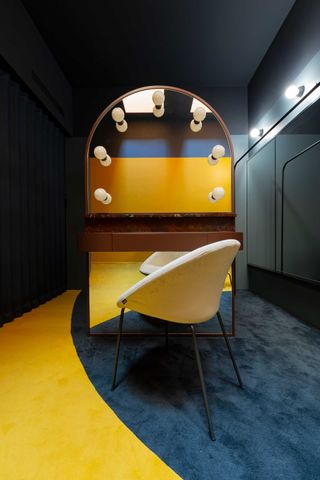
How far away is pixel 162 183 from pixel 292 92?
1.36 m

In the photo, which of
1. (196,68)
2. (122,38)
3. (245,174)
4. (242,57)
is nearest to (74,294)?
(245,174)

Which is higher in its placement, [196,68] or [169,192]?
[196,68]

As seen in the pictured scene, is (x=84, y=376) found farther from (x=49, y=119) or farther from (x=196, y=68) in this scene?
(x=196, y=68)

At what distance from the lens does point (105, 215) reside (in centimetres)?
153

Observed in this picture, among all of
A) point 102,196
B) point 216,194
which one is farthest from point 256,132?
point 102,196

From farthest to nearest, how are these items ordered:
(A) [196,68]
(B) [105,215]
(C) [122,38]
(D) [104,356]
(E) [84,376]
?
(A) [196,68] < (C) [122,38] < (B) [105,215] < (D) [104,356] < (E) [84,376]

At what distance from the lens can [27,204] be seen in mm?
2111

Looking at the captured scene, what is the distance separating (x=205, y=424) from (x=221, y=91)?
3.37 meters

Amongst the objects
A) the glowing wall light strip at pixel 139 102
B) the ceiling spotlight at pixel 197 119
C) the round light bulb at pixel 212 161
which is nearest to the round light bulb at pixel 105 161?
the glowing wall light strip at pixel 139 102

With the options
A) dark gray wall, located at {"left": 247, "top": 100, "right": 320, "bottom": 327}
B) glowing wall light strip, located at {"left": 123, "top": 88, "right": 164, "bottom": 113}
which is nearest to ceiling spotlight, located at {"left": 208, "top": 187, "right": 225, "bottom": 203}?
dark gray wall, located at {"left": 247, "top": 100, "right": 320, "bottom": 327}

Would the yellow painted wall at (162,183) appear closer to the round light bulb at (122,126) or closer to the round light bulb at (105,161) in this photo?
the round light bulb at (105,161)

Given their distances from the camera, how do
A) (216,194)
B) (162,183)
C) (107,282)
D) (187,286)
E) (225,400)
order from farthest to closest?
(162,183), (216,194), (107,282), (225,400), (187,286)

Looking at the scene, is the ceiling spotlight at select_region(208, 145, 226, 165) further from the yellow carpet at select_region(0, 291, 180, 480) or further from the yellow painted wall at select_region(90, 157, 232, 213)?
the yellow carpet at select_region(0, 291, 180, 480)

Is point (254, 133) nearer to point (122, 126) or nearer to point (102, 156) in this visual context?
point (122, 126)
